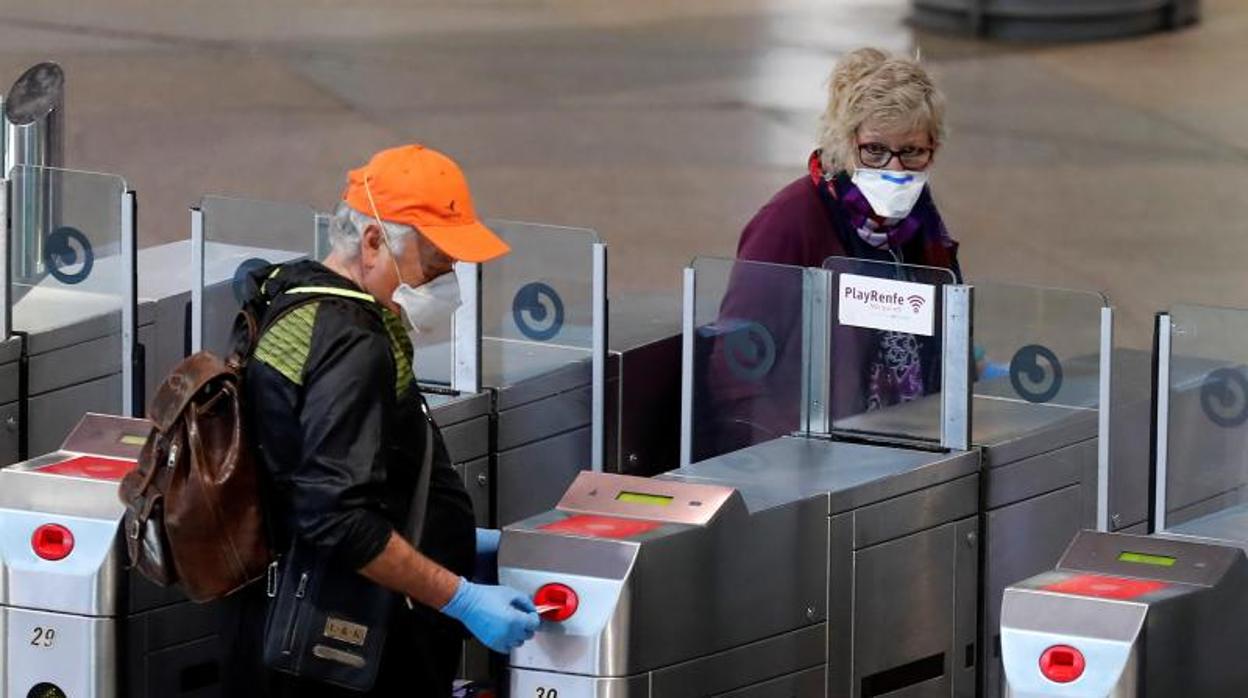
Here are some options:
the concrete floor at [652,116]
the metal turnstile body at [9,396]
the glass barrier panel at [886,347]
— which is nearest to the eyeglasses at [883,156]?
the glass barrier panel at [886,347]

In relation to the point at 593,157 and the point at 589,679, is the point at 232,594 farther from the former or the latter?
the point at 593,157

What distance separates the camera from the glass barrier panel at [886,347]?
244 inches

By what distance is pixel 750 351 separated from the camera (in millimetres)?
6434

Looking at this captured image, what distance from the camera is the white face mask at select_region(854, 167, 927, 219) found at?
255 inches

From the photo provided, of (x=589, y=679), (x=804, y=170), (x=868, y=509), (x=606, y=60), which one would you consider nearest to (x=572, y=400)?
(x=868, y=509)

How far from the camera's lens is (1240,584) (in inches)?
212

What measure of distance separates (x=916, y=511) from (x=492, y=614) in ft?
4.31

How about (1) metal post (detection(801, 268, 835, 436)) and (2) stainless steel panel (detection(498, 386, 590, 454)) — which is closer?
(1) metal post (detection(801, 268, 835, 436))

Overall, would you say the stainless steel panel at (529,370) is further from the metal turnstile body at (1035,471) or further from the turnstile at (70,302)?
the turnstile at (70,302)

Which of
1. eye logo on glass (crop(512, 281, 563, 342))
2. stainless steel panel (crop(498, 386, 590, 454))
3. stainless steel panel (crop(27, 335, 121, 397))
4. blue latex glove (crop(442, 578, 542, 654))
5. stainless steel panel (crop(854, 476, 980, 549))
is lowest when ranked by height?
blue latex glove (crop(442, 578, 542, 654))

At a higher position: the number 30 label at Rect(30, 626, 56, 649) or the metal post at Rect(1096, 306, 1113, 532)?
the metal post at Rect(1096, 306, 1113, 532)

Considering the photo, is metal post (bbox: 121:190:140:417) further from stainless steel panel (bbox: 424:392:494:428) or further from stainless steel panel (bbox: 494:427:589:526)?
stainless steel panel (bbox: 494:427:589:526)

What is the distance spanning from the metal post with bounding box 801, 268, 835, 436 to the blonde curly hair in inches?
13.2

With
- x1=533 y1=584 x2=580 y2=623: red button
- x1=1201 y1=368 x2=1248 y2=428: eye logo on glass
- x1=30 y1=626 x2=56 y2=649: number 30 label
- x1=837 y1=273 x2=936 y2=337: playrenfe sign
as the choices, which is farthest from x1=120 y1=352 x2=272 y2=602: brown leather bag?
x1=1201 y1=368 x2=1248 y2=428: eye logo on glass
